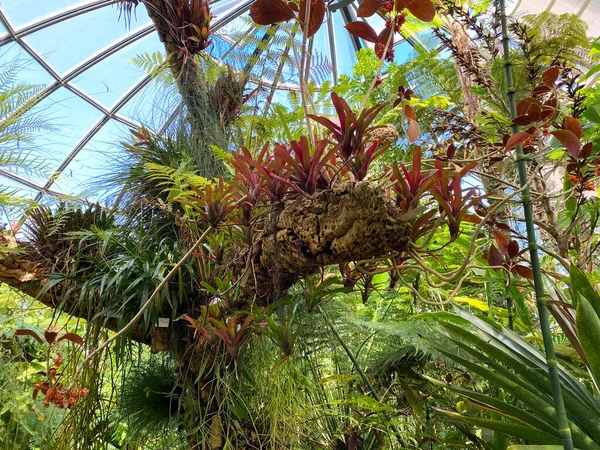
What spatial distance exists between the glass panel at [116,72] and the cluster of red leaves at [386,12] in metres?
4.70

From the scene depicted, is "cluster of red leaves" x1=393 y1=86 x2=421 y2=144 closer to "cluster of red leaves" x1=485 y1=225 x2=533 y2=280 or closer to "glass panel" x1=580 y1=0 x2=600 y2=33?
"cluster of red leaves" x1=485 y1=225 x2=533 y2=280

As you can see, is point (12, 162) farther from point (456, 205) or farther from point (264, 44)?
point (456, 205)

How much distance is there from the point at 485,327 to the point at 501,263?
0.18 metres

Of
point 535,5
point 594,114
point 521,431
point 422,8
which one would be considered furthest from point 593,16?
point 521,431

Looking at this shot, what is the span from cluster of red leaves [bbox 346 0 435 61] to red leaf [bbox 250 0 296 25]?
174mm

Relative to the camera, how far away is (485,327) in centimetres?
128

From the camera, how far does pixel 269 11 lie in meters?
1.24

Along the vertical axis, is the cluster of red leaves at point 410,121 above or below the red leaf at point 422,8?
below

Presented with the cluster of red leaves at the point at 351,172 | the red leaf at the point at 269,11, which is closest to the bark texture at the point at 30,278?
the cluster of red leaves at the point at 351,172

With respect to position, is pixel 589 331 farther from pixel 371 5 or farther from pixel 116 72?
pixel 116 72

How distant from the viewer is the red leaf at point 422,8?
122cm

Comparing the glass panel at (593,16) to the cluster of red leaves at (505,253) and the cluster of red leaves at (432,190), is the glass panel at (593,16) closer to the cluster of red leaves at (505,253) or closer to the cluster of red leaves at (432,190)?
the cluster of red leaves at (505,253)

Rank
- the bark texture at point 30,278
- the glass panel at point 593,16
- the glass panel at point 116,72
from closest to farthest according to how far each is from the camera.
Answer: the bark texture at point 30,278 < the glass panel at point 593,16 < the glass panel at point 116,72

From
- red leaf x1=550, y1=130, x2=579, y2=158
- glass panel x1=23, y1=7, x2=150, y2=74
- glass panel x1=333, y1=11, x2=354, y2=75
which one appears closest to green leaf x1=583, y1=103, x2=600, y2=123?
red leaf x1=550, y1=130, x2=579, y2=158
